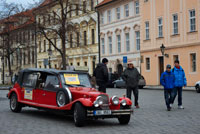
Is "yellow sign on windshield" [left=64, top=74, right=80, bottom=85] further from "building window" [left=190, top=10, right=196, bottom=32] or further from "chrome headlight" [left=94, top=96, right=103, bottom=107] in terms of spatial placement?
"building window" [left=190, top=10, right=196, bottom=32]

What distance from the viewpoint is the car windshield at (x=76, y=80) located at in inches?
535

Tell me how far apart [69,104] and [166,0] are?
112ft

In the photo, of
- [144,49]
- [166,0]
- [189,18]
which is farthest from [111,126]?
[144,49]

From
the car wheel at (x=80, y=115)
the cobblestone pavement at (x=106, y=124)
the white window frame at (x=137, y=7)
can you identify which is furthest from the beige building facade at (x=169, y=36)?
the car wheel at (x=80, y=115)

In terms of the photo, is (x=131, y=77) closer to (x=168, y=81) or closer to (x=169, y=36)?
(x=168, y=81)

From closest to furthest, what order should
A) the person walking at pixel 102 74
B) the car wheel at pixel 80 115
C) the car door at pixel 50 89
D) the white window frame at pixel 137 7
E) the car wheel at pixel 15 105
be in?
the car wheel at pixel 80 115 → the car door at pixel 50 89 → the person walking at pixel 102 74 → the car wheel at pixel 15 105 → the white window frame at pixel 137 7

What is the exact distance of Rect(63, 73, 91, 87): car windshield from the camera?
13.6 meters

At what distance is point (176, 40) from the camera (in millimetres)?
43375

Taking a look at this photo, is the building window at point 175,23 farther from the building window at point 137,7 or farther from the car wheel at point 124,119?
the car wheel at point 124,119

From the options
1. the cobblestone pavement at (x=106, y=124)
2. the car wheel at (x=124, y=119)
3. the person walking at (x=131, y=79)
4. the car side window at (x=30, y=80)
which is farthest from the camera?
the person walking at (x=131, y=79)

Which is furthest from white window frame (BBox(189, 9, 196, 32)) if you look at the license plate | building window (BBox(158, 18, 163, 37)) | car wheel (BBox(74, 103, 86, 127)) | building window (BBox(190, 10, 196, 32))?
car wheel (BBox(74, 103, 86, 127))

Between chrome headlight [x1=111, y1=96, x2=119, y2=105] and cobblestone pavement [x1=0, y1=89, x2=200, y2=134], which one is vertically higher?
chrome headlight [x1=111, y1=96, x2=119, y2=105]

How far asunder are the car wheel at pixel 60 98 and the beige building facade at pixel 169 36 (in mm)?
28666

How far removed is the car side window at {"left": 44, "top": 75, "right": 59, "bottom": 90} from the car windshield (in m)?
0.32
